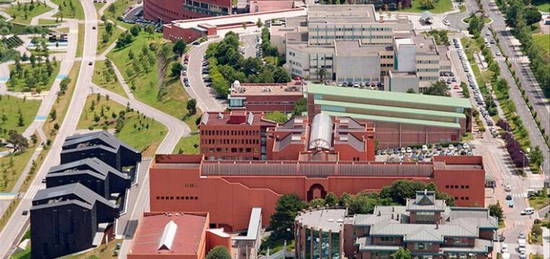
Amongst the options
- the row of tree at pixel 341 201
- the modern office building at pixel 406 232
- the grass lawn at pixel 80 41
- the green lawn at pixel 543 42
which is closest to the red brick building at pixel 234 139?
the row of tree at pixel 341 201

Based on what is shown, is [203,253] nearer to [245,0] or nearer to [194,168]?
[194,168]

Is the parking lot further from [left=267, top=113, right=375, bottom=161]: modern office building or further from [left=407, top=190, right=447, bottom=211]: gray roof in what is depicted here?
[left=407, top=190, right=447, bottom=211]: gray roof

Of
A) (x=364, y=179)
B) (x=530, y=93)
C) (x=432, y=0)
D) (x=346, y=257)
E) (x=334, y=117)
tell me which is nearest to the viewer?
(x=346, y=257)

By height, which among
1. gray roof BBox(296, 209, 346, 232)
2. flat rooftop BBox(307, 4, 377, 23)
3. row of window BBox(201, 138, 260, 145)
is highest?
flat rooftop BBox(307, 4, 377, 23)

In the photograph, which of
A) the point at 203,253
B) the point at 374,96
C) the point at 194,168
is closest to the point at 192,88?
the point at 374,96

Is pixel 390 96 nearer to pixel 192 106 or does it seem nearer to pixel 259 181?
pixel 192 106

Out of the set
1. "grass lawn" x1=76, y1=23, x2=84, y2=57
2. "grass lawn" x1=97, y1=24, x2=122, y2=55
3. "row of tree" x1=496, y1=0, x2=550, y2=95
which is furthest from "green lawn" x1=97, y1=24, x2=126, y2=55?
"row of tree" x1=496, y1=0, x2=550, y2=95
